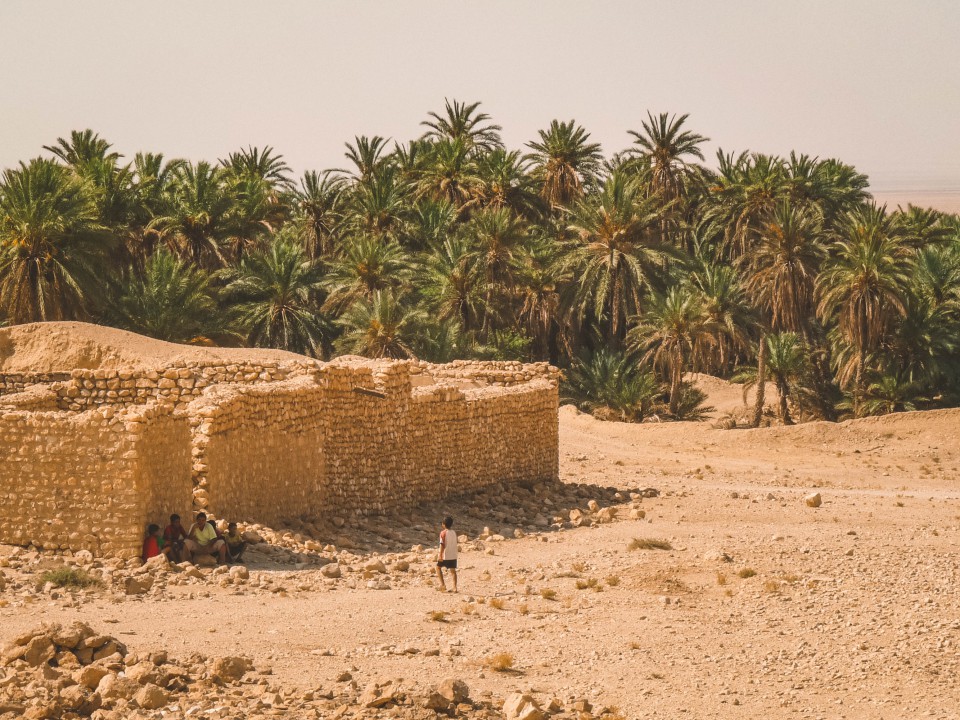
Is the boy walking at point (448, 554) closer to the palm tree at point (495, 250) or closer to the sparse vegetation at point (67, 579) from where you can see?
the sparse vegetation at point (67, 579)

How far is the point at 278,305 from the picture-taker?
37.7 m

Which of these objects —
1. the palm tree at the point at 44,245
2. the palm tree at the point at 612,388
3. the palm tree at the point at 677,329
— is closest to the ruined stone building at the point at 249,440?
the palm tree at the point at 44,245

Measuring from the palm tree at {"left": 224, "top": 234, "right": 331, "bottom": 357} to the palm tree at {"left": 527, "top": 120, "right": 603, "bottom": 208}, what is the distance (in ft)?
42.2

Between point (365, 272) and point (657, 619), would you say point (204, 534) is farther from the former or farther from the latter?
point (365, 272)

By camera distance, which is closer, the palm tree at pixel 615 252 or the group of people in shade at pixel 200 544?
the group of people in shade at pixel 200 544

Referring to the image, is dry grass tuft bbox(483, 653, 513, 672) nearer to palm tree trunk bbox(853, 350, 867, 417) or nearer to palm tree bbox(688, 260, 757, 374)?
palm tree bbox(688, 260, 757, 374)

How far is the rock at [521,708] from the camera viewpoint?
8766 mm

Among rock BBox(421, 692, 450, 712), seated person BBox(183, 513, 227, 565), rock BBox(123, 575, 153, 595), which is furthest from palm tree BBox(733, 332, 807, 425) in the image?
rock BBox(421, 692, 450, 712)

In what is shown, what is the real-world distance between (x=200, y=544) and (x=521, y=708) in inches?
206

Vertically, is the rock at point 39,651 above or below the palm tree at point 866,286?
below

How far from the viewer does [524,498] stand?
19.8 meters

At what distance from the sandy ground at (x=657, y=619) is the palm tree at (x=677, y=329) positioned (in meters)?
17.6

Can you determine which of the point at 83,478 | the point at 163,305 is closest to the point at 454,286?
the point at 163,305

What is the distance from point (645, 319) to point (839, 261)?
6.22 meters
